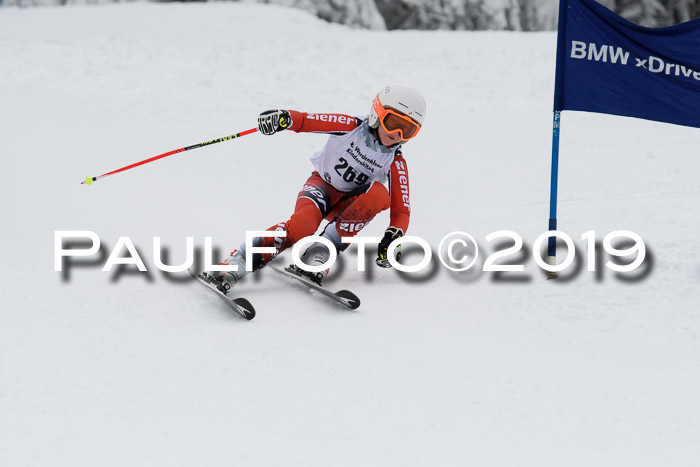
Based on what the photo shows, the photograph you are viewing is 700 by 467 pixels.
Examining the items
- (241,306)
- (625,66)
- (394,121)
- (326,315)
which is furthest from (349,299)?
(625,66)

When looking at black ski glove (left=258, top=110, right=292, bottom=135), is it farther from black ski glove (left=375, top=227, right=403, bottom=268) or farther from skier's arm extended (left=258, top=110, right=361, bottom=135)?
black ski glove (left=375, top=227, right=403, bottom=268)

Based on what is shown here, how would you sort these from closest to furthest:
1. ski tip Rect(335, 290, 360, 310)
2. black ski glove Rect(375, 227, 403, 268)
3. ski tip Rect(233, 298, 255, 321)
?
ski tip Rect(233, 298, 255, 321)
ski tip Rect(335, 290, 360, 310)
black ski glove Rect(375, 227, 403, 268)

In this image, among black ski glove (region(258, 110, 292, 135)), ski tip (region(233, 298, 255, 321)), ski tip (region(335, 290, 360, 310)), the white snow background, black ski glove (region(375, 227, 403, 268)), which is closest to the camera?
the white snow background

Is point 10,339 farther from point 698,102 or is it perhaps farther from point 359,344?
point 698,102

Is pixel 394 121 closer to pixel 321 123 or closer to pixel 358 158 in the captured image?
pixel 358 158

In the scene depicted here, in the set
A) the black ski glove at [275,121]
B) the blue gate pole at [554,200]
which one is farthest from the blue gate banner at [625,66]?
the black ski glove at [275,121]

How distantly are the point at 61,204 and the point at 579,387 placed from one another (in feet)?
16.4

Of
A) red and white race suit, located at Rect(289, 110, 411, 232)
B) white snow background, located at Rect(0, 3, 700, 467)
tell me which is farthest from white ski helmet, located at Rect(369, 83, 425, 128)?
white snow background, located at Rect(0, 3, 700, 467)

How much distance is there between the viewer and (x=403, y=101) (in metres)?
4.80

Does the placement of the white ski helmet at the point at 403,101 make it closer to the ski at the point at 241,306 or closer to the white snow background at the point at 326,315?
the white snow background at the point at 326,315

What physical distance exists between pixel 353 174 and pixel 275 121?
643mm

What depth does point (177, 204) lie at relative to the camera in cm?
705

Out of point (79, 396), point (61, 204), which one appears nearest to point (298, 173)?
point (61, 204)

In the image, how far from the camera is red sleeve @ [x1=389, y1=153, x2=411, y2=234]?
498cm
